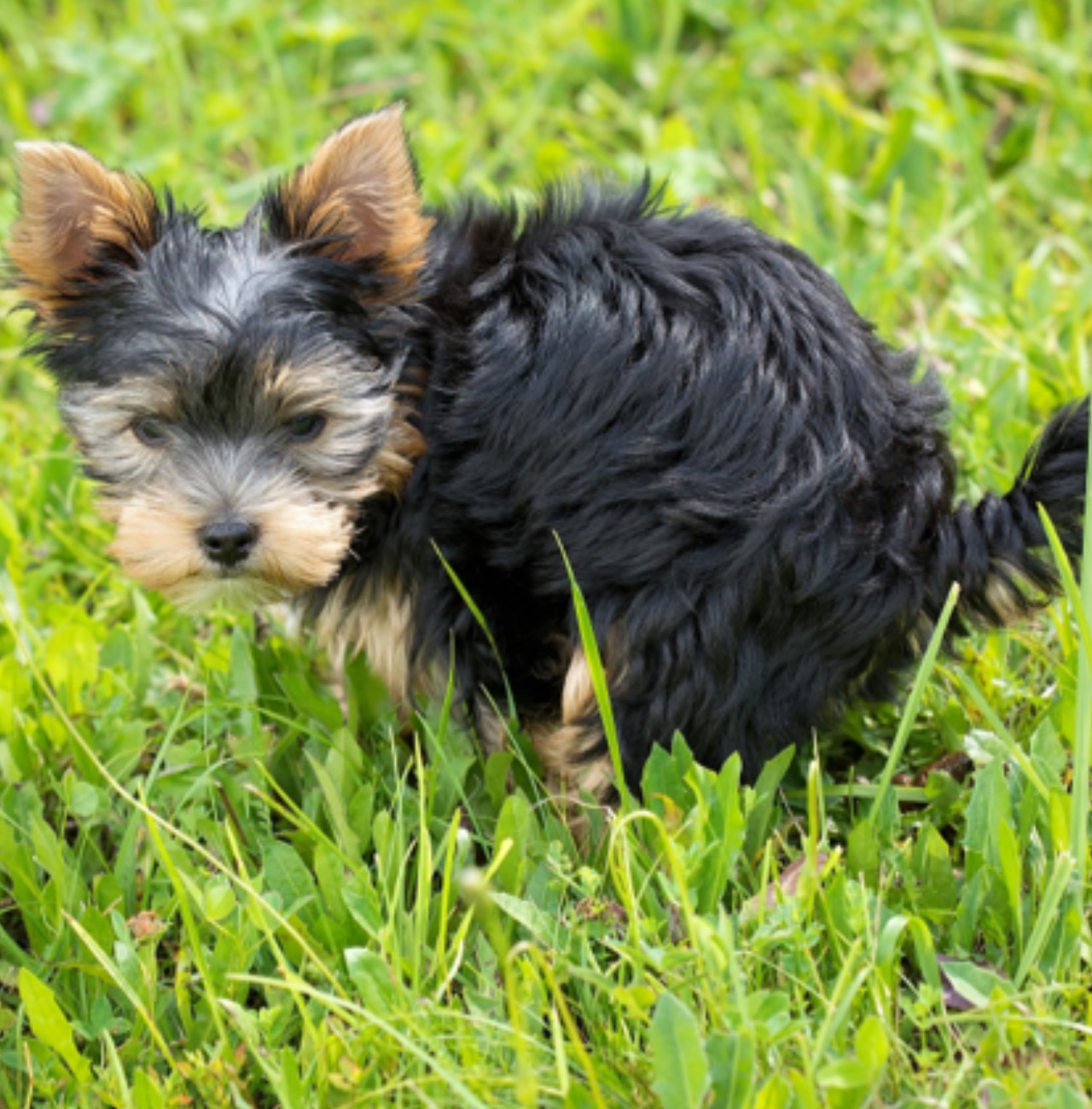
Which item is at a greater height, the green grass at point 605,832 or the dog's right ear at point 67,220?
the dog's right ear at point 67,220

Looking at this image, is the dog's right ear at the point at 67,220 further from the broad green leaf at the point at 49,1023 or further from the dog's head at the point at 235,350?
the broad green leaf at the point at 49,1023

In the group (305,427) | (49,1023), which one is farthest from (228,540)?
(49,1023)

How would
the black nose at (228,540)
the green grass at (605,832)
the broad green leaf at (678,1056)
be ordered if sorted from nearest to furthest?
1. the broad green leaf at (678,1056)
2. the green grass at (605,832)
3. the black nose at (228,540)

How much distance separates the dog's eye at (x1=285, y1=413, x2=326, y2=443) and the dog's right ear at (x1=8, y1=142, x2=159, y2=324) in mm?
531

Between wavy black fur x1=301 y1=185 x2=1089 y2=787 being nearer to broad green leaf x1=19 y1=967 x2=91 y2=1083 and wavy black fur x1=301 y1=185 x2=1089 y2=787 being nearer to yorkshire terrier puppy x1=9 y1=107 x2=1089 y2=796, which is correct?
yorkshire terrier puppy x1=9 y1=107 x2=1089 y2=796

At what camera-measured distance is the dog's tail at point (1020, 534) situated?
2871mm

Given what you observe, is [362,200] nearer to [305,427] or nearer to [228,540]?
[305,427]

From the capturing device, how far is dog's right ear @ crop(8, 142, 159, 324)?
3.06 m

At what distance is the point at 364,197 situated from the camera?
315 centimetres

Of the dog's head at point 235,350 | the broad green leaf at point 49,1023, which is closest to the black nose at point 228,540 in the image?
the dog's head at point 235,350

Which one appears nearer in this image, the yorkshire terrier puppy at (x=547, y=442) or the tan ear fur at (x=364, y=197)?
the yorkshire terrier puppy at (x=547, y=442)

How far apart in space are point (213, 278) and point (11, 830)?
52.6 inches

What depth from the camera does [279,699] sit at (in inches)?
143

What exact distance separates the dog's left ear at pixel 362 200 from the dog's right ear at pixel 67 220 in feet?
1.02
